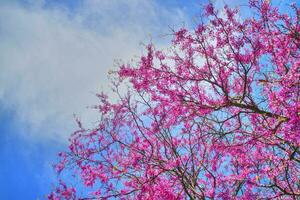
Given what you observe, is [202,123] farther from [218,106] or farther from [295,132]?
[295,132]

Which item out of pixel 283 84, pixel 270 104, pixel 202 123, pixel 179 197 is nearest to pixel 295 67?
pixel 283 84

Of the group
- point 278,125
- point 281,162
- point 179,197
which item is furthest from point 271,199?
point 179,197

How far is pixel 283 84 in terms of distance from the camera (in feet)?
26.5

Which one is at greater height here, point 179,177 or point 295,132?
point 179,177

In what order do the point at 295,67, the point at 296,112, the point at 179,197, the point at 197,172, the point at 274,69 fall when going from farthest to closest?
the point at 197,172
the point at 179,197
the point at 274,69
the point at 295,67
the point at 296,112

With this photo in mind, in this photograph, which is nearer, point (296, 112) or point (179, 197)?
point (296, 112)

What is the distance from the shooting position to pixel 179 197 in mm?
11016

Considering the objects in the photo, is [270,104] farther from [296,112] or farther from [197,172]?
[197,172]

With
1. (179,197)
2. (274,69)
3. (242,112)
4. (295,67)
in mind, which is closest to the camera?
(295,67)

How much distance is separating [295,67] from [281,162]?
215 cm

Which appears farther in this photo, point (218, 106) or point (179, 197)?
point (179, 197)

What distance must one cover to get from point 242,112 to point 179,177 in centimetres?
281

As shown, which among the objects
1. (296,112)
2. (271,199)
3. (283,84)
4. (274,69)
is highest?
(274,69)

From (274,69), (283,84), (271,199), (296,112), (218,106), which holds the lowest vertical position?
(271,199)
